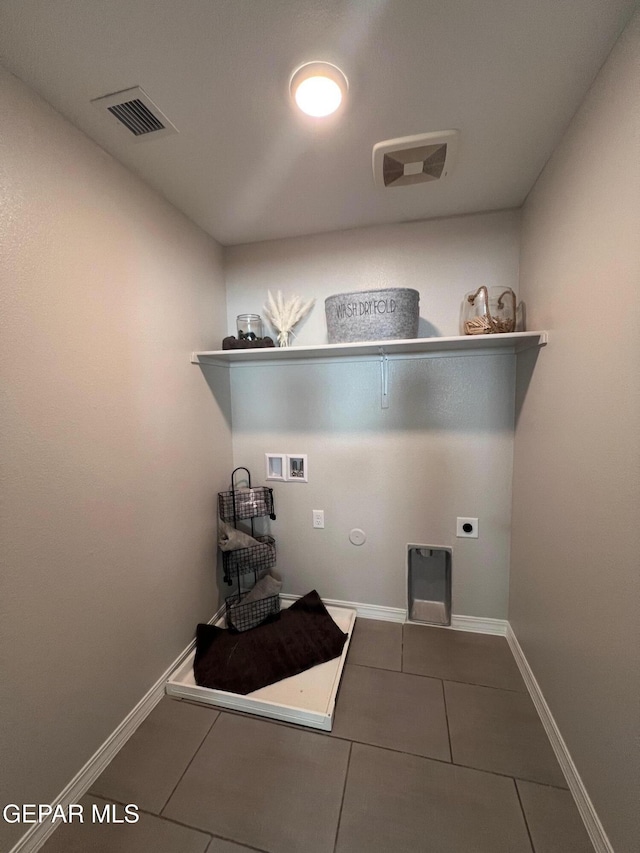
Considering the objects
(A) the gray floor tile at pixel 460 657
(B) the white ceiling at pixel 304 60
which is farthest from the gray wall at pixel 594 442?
(A) the gray floor tile at pixel 460 657

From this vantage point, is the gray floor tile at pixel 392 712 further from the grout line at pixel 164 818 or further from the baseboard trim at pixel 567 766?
the grout line at pixel 164 818

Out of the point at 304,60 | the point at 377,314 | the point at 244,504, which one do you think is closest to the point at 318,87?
the point at 304,60

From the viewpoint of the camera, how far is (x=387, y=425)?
1931mm

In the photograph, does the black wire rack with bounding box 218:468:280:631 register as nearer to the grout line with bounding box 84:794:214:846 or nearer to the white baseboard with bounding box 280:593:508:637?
the white baseboard with bounding box 280:593:508:637

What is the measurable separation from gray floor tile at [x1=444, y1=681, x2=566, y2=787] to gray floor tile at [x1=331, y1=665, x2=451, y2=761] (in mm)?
60

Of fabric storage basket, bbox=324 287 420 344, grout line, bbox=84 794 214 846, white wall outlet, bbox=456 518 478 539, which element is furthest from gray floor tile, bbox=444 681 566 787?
fabric storage basket, bbox=324 287 420 344

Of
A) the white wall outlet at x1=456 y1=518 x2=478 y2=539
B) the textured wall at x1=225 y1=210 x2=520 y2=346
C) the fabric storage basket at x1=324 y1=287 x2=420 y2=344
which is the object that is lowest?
the white wall outlet at x1=456 y1=518 x2=478 y2=539

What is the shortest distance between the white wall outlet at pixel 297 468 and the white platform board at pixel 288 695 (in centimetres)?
98

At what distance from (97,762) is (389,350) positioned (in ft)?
6.89

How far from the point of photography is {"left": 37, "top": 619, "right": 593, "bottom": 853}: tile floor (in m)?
1.05

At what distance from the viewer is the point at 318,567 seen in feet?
7.02

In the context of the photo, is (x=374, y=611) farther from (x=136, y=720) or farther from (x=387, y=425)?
(x=136, y=720)

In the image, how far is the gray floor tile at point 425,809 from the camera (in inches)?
40.6

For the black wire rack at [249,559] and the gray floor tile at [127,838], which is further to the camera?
the black wire rack at [249,559]
